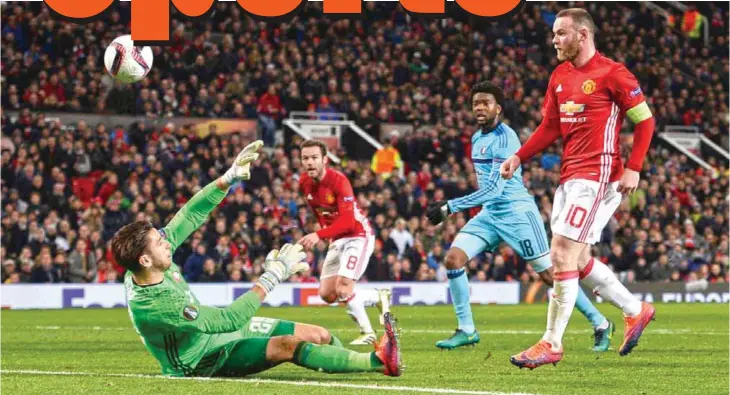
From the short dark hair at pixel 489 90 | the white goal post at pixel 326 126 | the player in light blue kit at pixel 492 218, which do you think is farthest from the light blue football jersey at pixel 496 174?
the white goal post at pixel 326 126

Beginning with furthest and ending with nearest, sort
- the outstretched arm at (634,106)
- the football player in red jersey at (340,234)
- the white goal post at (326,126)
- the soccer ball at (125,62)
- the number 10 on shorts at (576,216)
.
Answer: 1. the white goal post at (326,126)
2. the soccer ball at (125,62)
3. the football player in red jersey at (340,234)
4. the number 10 on shorts at (576,216)
5. the outstretched arm at (634,106)

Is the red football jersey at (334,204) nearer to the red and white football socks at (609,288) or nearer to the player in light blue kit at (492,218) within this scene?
the player in light blue kit at (492,218)

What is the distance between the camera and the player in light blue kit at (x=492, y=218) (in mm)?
12453

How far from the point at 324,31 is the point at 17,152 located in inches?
404

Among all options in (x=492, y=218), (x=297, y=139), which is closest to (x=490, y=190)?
(x=492, y=218)

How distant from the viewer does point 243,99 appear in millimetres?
28844

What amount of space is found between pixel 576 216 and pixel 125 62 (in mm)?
5861

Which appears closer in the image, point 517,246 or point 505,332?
point 517,246

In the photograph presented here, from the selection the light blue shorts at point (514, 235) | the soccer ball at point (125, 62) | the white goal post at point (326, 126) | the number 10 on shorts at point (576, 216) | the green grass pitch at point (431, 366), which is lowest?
the green grass pitch at point (431, 366)

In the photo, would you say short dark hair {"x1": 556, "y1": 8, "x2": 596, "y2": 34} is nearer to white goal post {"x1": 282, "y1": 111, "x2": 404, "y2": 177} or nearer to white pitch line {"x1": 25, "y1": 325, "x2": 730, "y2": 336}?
white pitch line {"x1": 25, "y1": 325, "x2": 730, "y2": 336}

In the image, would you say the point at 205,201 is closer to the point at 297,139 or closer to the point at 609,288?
the point at 609,288

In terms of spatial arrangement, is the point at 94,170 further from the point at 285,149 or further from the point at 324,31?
the point at 324,31

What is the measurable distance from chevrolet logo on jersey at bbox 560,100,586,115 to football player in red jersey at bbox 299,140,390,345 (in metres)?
3.71

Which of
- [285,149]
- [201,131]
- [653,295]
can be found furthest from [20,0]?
[653,295]
